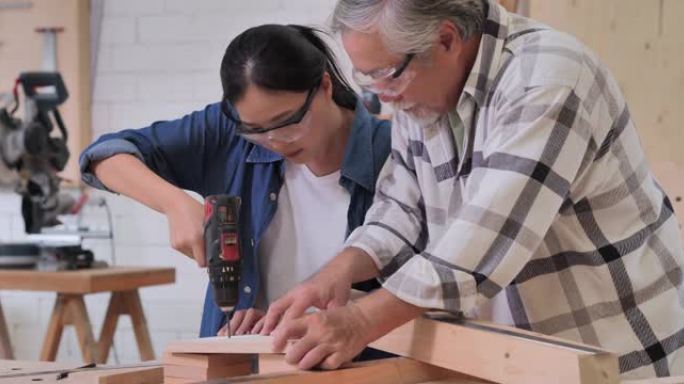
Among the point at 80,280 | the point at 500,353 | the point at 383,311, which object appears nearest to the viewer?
the point at 500,353

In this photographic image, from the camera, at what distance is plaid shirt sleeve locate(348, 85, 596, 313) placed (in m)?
1.33

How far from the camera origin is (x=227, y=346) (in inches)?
60.5

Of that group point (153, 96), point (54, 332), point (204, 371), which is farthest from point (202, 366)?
point (153, 96)

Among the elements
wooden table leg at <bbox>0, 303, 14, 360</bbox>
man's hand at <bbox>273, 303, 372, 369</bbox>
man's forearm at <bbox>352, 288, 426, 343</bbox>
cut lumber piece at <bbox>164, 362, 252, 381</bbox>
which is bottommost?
wooden table leg at <bbox>0, 303, 14, 360</bbox>

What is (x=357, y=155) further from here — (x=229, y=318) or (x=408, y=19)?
(x=408, y=19)

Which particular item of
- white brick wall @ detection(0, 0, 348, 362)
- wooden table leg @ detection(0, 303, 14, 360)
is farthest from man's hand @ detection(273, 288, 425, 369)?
white brick wall @ detection(0, 0, 348, 362)

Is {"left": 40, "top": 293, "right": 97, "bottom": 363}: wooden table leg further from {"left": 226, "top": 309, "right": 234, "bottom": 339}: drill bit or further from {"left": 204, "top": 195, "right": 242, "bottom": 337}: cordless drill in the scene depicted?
{"left": 204, "top": 195, "right": 242, "bottom": 337}: cordless drill

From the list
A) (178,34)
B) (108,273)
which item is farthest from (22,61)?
(108,273)

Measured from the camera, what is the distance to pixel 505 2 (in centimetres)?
297

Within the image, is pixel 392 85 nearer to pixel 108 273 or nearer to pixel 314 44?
pixel 314 44

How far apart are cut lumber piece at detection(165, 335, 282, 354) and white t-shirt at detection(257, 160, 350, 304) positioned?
0.47m

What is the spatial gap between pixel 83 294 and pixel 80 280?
0.09 meters

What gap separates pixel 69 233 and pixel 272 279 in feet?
7.46

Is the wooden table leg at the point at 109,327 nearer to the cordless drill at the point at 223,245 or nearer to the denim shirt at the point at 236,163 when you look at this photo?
the denim shirt at the point at 236,163
